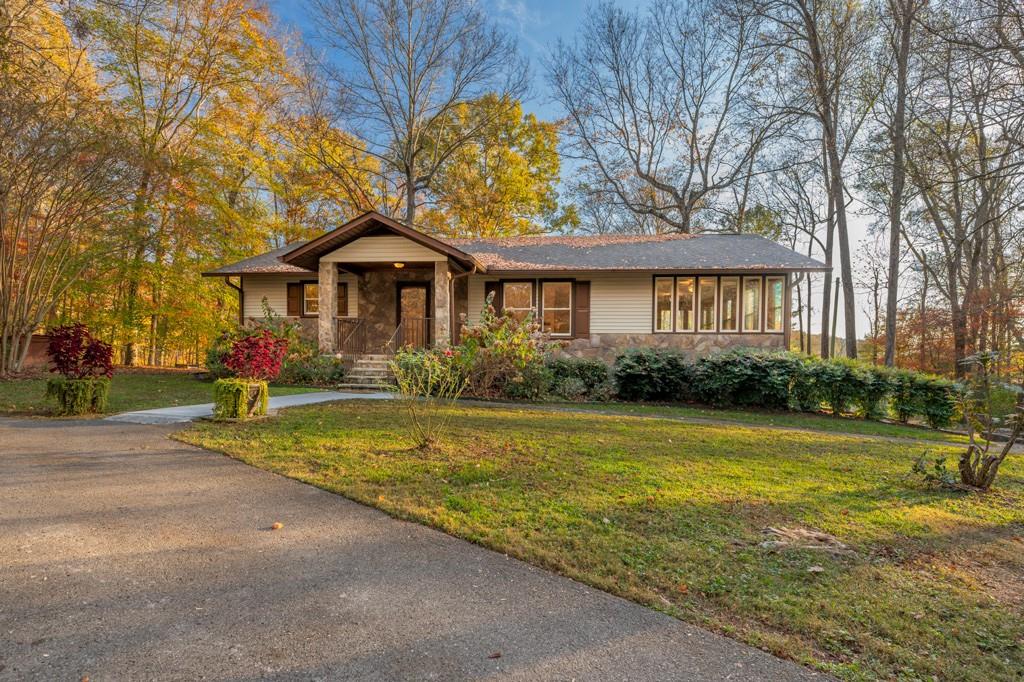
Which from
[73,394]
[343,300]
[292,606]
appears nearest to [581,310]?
[343,300]

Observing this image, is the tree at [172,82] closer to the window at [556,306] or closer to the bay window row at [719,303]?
the window at [556,306]

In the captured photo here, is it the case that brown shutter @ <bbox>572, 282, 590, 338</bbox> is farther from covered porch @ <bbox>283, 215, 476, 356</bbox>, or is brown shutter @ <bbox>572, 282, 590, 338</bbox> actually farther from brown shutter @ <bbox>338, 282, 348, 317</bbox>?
brown shutter @ <bbox>338, 282, 348, 317</bbox>

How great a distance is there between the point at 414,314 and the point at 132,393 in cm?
746

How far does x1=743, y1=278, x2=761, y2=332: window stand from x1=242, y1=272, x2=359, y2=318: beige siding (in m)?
11.5

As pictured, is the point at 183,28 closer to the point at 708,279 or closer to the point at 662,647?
the point at 708,279

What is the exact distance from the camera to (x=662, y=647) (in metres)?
2.08

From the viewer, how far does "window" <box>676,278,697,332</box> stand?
14.0m

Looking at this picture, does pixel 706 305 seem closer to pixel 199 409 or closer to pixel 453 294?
pixel 453 294

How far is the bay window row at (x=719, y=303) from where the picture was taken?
13.6 metres

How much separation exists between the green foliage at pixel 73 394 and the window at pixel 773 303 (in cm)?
1487

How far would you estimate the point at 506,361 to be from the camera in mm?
10664

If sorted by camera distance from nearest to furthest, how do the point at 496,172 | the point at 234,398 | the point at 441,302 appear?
the point at 234,398
the point at 441,302
the point at 496,172

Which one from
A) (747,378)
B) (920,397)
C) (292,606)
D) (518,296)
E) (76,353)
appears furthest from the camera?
(518,296)

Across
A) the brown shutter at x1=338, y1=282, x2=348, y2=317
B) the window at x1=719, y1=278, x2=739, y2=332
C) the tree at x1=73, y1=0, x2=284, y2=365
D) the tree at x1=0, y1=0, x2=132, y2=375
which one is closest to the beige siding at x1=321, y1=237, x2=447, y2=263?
the brown shutter at x1=338, y1=282, x2=348, y2=317
